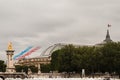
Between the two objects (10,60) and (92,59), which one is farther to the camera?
(10,60)

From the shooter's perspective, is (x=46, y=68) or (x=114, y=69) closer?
(x=114, y=69)

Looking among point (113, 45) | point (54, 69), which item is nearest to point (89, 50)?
point (113, 45)

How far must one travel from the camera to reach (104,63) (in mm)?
105062

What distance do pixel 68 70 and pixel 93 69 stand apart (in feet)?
34.5

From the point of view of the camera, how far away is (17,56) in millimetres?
158125

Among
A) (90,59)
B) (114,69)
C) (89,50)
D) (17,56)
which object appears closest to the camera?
(114,69)

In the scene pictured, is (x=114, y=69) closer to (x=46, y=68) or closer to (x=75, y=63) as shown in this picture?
(x=75, y=63)

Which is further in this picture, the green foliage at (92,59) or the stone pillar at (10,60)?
the stone pillar at (10,60)

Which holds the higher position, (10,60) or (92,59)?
(10,60)

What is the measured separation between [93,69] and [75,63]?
6.15m

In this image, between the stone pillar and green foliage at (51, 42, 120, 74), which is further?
the stone pillar

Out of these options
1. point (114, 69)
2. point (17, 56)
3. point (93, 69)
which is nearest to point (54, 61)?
point (17, 56)

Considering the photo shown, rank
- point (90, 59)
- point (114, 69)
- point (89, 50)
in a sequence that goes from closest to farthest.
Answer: point (114, 69), point (90, 59), point (89, 50)

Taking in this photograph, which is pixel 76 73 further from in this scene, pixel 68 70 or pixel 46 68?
pixel 46 68
